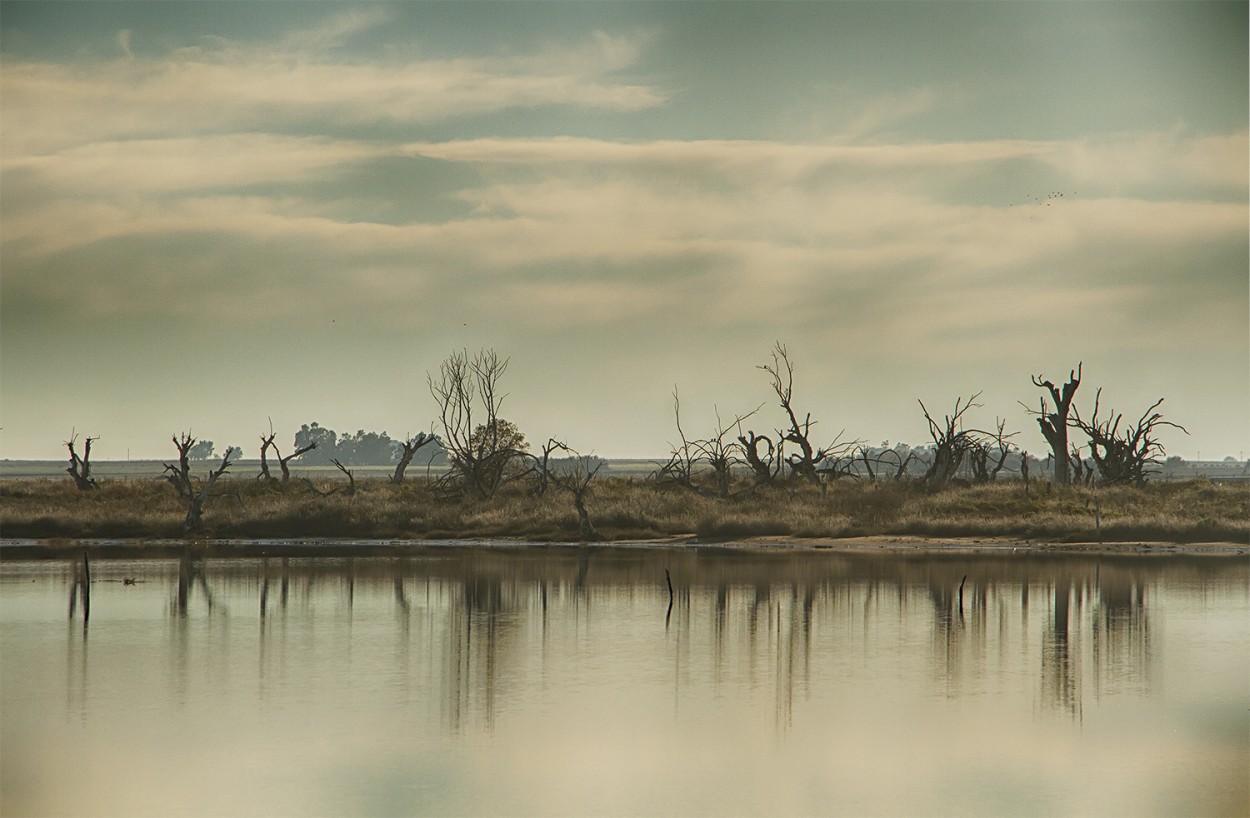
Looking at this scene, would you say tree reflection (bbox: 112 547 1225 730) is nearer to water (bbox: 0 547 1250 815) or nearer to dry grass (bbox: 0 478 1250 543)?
water (bbox: 0 547 1250 815)

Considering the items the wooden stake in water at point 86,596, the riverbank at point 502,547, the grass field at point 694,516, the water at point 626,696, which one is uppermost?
the grass field at point 694,516

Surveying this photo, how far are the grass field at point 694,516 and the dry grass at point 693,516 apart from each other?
0.07 m

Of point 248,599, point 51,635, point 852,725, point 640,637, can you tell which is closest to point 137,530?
point 248,599

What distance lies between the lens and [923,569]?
157ft

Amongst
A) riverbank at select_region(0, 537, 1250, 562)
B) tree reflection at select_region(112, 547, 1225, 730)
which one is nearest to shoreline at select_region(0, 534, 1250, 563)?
riverbank at select_region(0, 537, 1250, 562)

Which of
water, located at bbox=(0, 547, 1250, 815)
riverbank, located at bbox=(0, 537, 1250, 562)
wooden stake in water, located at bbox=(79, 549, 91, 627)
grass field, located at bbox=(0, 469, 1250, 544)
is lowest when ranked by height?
water, located at bbox=(0, 547, 1250, 815)

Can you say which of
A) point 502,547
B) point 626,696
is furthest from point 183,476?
point 626,696

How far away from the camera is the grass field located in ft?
199

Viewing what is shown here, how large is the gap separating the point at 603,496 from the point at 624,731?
149 feet

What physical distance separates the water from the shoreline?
10.6 meters

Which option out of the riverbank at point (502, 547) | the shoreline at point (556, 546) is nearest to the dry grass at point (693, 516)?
the shoreline at point (556, 546)

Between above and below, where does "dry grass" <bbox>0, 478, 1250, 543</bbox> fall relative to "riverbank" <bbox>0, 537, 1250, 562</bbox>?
above

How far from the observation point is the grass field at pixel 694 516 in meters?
60.6

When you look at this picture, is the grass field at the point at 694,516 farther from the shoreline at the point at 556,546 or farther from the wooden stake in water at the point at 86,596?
the wooden stake in water at the point at 86,596
